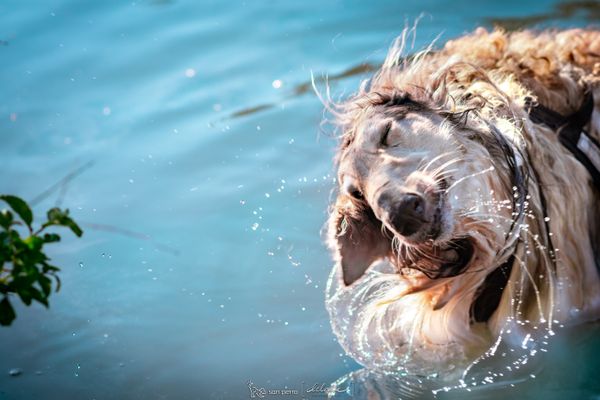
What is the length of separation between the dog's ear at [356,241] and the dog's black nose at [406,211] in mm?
397

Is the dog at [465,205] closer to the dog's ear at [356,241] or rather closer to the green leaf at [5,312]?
the dog's ear at [356,241]

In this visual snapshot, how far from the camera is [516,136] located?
14.3 ft

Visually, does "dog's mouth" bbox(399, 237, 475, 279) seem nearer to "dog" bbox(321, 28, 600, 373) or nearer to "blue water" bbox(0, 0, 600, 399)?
"dog" bbox(321, 28, 600, 373)

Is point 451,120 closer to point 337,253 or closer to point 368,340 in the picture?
point 337,253

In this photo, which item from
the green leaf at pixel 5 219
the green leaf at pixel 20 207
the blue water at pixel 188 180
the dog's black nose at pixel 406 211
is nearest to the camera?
the green leaf at pixel 5 219

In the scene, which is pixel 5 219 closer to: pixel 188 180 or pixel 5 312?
pixel 5 312

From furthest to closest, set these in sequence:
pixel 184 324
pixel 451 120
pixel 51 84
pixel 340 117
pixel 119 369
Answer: pixel 51 84
pixel 184 324
pixel 119 369
pixel 340 117
pixel 451 120

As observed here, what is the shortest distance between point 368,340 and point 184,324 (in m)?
1.09

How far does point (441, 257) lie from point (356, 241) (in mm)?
406

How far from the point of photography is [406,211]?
389 centimetres

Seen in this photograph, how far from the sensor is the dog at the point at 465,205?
4.11 meters

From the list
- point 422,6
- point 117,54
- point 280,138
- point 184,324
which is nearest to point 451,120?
point 184,324

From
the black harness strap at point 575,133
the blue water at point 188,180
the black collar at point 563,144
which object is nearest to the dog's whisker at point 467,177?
the black collar at point 563,144

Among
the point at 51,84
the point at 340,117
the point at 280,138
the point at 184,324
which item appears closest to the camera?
the point at 340,117
